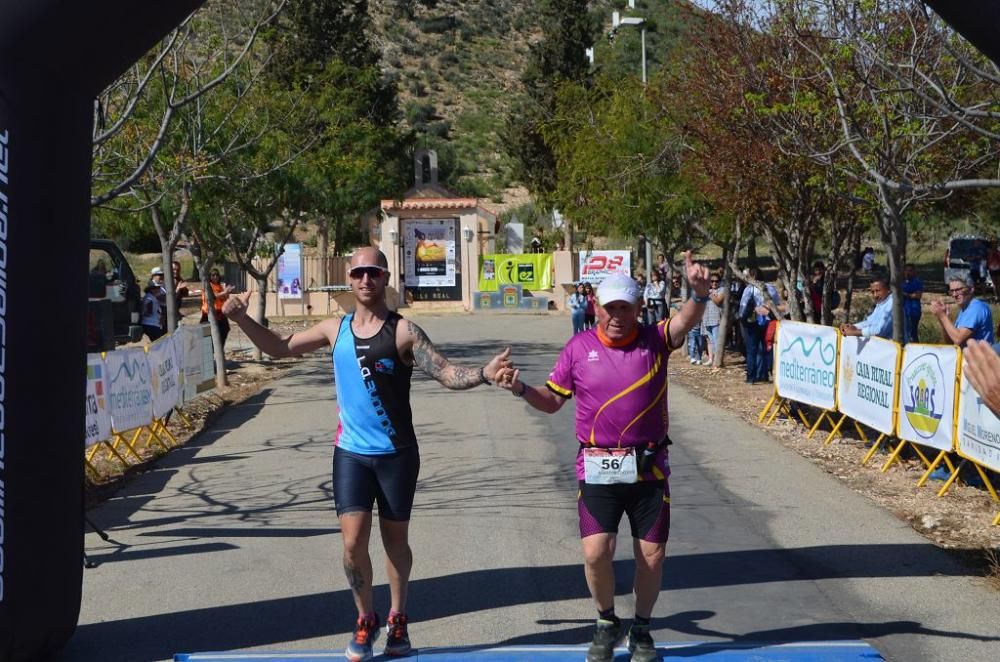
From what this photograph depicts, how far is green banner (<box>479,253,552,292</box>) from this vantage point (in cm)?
4338

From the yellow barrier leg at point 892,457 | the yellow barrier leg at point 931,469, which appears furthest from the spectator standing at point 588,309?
the yellow barrier leg at point 931,469

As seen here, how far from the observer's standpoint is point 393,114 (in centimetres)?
5572

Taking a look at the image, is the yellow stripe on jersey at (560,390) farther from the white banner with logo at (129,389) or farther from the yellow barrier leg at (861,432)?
the yellow barrier leg at (861,432)

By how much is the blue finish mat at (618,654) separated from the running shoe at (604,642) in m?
0.15

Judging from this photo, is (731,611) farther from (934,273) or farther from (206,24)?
(934,273)

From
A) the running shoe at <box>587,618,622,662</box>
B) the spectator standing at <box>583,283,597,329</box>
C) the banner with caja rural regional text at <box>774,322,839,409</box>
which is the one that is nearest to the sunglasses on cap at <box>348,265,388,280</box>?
the running shoe at <box>587,618,622,662</box>

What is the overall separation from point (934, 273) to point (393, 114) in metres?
25.3

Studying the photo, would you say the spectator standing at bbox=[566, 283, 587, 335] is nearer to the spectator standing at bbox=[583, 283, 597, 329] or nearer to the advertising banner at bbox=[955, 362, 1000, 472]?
the spectator standing at bbox=[583, 283, 597, 329]

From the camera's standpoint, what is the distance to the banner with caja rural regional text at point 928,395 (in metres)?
9.90

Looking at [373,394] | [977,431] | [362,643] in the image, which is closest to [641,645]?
[362,643]

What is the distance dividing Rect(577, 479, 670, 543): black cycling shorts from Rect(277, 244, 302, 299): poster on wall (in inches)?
1430

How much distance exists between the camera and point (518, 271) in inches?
1718

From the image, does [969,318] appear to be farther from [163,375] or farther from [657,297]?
[657,297]

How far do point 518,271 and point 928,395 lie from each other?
110ft
